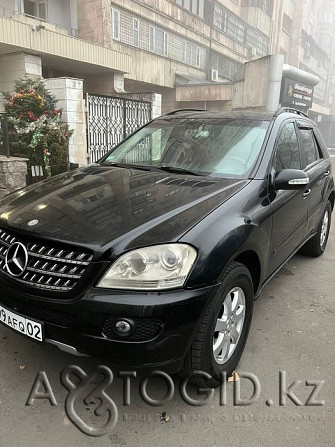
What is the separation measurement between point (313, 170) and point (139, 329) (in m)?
2.84

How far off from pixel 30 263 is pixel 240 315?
1342 mm

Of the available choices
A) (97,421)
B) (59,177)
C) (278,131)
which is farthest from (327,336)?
(59,177)

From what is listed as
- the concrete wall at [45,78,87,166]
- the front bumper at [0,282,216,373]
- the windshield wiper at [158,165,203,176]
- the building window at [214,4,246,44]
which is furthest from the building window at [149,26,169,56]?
the front bumper at [0,282,216,373]

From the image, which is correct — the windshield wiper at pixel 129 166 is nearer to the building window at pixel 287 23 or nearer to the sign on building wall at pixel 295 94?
the sign on building wall at pixel 295 94

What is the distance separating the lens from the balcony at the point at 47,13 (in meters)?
12.7

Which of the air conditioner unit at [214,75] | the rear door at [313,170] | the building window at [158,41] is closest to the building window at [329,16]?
the air conditioner unit at [214,75]

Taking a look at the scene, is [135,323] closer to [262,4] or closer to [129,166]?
[129,166]

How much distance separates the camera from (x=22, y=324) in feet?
7.25

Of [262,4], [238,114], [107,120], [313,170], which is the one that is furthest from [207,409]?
[262,4]

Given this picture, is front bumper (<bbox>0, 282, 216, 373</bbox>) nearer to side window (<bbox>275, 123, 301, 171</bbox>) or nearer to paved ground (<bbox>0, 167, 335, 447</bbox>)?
paved ground (<bbox>0, 167, 335, 447</bbox>)

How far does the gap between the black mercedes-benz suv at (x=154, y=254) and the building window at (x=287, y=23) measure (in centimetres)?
3903

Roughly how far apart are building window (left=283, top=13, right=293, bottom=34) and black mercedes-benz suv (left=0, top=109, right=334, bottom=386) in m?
39.0

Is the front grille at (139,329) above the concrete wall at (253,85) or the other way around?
the other way around

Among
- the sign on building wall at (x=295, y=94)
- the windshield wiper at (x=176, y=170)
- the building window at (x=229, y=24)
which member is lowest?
the windshield wiper at (x=176, y=170)
